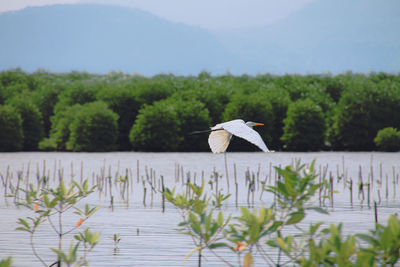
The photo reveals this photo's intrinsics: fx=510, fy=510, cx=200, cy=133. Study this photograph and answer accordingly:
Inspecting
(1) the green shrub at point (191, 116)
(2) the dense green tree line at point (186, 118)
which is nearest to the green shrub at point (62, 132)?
(2) the dense green tree line at point (186, 118)

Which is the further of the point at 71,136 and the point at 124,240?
the point at 71,136

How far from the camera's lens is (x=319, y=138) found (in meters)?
24.8

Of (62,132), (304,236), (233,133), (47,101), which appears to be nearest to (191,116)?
(62,132)

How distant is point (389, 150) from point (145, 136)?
1155 cm

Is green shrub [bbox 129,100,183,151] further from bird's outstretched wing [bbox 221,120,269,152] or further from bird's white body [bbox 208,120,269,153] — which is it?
bird's outstretched wing [bbox 221,120,269,152]

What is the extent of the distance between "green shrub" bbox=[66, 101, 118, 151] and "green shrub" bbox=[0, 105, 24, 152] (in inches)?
96.3

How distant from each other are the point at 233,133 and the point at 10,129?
20123 mm

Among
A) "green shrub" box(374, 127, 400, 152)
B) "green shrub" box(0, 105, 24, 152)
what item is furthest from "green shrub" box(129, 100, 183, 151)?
"green shrub" box(374, 127, 400, 152)

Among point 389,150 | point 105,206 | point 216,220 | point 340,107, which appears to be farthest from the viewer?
point 340,107

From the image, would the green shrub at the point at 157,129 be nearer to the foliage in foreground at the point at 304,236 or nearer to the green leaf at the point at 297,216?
the foliage in foreground at the point at 304,236

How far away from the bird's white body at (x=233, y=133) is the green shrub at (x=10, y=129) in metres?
18.4

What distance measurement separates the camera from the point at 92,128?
24.0 meters

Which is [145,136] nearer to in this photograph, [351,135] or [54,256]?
[351,135]

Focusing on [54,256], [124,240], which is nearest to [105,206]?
[124,240]
